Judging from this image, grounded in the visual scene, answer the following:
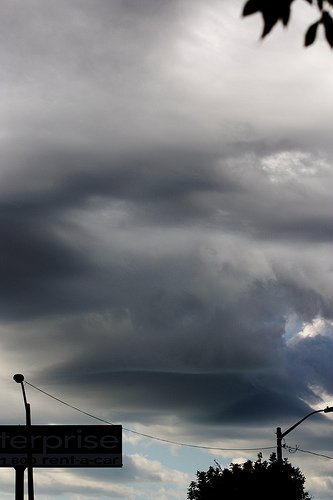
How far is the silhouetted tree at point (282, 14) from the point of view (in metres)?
5.77

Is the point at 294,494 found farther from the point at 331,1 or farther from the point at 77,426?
the point at 331,1

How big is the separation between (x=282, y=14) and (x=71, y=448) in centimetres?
6044

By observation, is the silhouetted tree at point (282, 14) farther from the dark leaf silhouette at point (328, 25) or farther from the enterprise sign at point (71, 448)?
the enterprise sign at point (71, 448)

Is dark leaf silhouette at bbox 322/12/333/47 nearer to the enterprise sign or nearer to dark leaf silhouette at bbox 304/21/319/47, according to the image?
dark leaf silhouette at bbox 304/21/319/47

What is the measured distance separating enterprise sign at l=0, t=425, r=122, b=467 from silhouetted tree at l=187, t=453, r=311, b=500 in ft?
19.6

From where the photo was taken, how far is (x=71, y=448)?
211ft

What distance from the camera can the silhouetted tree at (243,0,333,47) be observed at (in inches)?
227

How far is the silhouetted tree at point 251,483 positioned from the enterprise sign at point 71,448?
19.6 feet

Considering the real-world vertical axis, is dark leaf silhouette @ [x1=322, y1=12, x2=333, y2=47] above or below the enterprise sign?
below

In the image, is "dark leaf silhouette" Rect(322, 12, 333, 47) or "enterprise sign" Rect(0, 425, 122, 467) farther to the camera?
"enterprise sign" Rect(0, 425, 122, 467)

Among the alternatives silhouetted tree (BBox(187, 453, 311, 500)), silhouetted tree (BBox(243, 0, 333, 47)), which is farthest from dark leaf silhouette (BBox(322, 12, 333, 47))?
silhouetted tree (BBox(187, 453, 311, 500))

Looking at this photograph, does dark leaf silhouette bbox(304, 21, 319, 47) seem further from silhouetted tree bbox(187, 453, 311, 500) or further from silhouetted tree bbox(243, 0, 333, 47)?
silhouetted tree bbox(187, 453, 311, 500)

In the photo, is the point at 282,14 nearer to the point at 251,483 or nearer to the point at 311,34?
the point at 311,34

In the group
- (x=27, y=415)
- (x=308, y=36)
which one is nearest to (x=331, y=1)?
(x=308, y=36)
